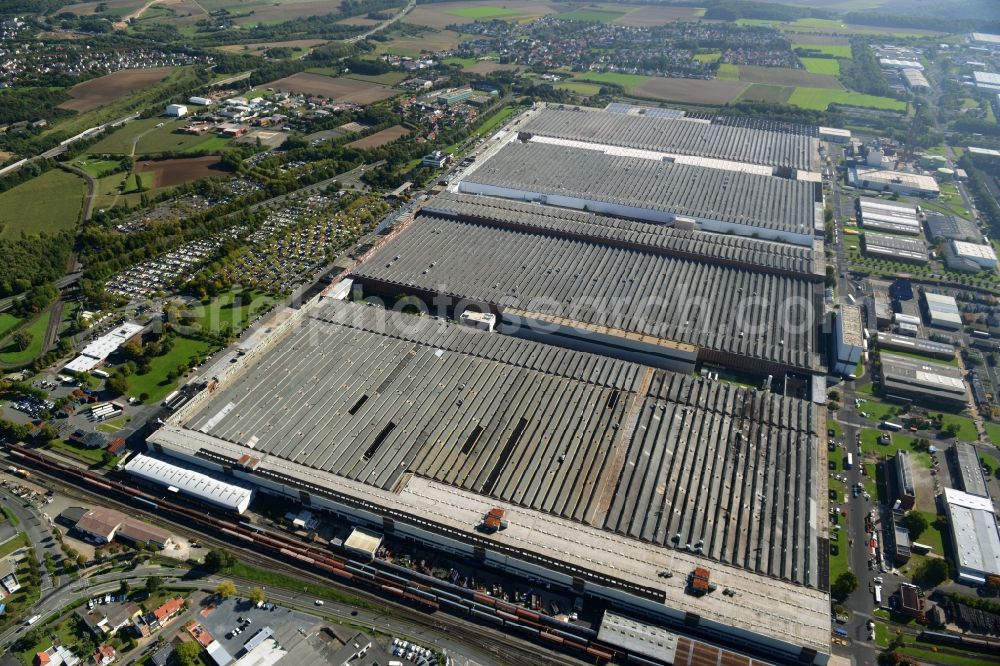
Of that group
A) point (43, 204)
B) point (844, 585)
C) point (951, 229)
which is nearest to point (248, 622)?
point (844, 585)

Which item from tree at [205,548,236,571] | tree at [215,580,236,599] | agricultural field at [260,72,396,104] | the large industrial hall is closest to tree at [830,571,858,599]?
the large industrial hall

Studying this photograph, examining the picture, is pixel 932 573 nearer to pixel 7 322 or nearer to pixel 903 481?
pixel 903 481

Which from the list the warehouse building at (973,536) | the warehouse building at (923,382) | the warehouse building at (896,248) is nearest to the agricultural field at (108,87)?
the warehouse building at (896,248)

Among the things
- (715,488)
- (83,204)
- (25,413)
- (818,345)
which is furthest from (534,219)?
(83,204)

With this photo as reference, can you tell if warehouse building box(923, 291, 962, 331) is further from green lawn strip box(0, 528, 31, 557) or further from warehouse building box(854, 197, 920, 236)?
green lawn strip box(0, 528, 31, 557)

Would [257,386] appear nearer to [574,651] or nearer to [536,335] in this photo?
[536,335]

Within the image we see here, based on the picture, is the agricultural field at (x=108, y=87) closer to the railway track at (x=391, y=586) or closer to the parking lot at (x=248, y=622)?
the railway track at (x=391, y=586)
